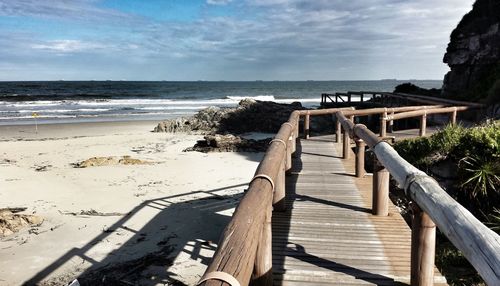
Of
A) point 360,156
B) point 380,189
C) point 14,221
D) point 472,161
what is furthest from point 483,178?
point 14,221

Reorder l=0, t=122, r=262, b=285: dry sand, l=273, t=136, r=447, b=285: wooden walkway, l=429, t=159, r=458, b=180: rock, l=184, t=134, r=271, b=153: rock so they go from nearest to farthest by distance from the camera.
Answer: l=273, t=136, r=447, b=285: wooden walkway
l=0, t=122, r=262, b=285: dry sand
l=429, t=159, r=458, b=180: rock
l=184, t=134, r=271, b=153: rock

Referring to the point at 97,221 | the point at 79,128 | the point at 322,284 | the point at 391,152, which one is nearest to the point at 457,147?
the point at 391,152

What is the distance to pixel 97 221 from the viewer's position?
831 centimetres

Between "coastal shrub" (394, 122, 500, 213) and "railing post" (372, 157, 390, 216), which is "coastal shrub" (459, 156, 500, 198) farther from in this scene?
"railing post" (372, 157, 390, 216)

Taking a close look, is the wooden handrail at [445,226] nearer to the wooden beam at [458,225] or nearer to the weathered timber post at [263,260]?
the wooden beam at [458,225]

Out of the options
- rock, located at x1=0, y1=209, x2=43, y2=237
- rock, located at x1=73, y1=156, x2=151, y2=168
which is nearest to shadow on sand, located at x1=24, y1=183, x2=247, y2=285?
rock, located at x1=0, y1=209, x2=43, y2=237

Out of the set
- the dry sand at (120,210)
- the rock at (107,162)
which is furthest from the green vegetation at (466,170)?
the rock at (107,162)

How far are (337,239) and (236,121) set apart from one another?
754 inches

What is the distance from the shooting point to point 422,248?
2.70m

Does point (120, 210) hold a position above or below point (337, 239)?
below

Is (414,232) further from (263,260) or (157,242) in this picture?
(157,242)

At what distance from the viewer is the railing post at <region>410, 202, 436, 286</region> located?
8.60 feet

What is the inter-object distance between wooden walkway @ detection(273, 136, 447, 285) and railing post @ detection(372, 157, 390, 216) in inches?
3.6

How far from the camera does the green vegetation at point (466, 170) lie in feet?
18.9
